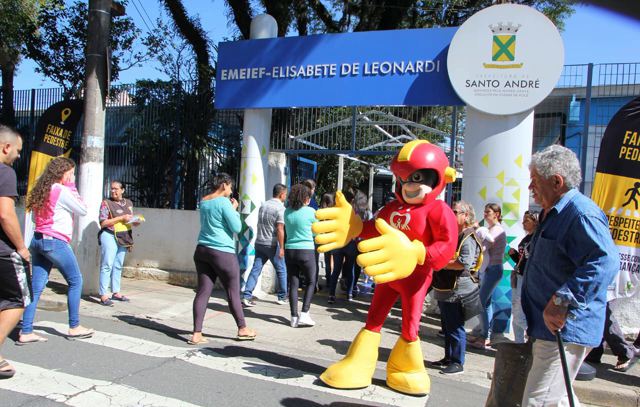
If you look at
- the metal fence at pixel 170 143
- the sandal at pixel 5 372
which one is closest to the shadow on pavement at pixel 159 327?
the sandal at pixel 5 372

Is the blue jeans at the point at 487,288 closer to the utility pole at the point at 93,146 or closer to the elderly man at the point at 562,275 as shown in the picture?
the elderly man at the point at 562,275

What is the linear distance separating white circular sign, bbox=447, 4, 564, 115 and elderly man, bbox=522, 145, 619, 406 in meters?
3.66

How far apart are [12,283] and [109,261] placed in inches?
119

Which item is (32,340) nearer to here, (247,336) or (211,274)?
(211,274)

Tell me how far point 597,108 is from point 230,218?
4776 millimetres

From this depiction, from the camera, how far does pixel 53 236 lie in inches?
198

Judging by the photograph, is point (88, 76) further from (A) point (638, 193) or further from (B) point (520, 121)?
(A) point (638, 193)

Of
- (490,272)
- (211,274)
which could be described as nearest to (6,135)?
(211,274)

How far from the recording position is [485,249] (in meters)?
5.88

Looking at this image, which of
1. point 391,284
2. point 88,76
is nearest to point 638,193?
point 391,284

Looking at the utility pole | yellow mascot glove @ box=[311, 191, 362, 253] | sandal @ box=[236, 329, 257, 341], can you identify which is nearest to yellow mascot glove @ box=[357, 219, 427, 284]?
yellow mascot glove @ box=[311, 191, 362, 253]

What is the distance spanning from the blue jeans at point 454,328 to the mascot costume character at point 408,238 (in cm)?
81

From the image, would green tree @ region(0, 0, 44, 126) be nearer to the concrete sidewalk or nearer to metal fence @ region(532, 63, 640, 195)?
the concrete sidewalk

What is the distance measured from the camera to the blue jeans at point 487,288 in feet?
19.2
